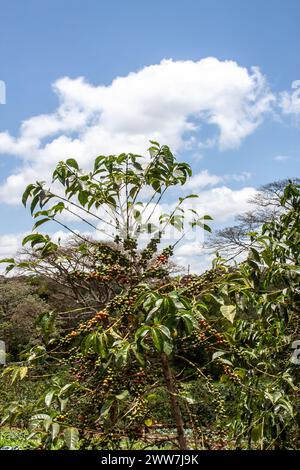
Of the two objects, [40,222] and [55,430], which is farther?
[40,222]

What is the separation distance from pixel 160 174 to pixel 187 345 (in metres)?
0.73

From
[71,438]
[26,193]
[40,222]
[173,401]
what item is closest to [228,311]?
[173,401]

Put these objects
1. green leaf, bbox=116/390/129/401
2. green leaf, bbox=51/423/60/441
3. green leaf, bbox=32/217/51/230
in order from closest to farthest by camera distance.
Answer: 1. green leaf, bbox=51/423/60/441
2. green leaf, bbox=116/390/129/401
3. green leaf, bbox=32/217/51/230

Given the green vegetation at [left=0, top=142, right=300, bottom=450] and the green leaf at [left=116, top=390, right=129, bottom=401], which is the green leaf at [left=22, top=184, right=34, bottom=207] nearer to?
the green vegetation at [left=0, top=142, right=300, bottom=450]

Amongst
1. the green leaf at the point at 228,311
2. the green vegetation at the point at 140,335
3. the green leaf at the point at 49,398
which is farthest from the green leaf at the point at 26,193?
the green leaf at the point at 228,311

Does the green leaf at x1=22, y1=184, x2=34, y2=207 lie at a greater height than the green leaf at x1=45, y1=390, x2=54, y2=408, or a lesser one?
greater

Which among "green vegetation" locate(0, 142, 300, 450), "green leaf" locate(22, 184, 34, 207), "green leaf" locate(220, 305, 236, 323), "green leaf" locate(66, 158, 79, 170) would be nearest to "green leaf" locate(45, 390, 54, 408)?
"green vegetation" locate(0, 142, 300, 450)

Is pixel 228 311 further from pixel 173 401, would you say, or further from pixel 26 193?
pixel 26 193

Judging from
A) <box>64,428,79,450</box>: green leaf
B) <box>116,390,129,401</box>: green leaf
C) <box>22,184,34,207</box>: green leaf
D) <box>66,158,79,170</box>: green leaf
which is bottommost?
<box>64,428,79,450</box>: green leaf

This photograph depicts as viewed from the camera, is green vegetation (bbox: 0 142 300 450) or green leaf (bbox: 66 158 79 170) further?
green leaf (bbox: 66 158 79 170)

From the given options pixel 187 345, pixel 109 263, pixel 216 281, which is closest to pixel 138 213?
pixel 109 263

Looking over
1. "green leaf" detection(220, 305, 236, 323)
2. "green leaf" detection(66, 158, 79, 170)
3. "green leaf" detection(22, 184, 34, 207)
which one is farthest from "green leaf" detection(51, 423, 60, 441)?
"green leaf" detection(66, 158, 79, 170)

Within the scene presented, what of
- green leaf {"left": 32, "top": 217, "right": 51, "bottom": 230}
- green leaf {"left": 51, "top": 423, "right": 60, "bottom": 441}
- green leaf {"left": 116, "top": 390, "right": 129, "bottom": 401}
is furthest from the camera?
green leaf {"left": 32, "top": 217, "right": 51, "bottom": 230}

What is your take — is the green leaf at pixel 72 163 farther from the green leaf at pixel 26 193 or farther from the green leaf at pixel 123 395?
the green leaf at pixel 123 395
